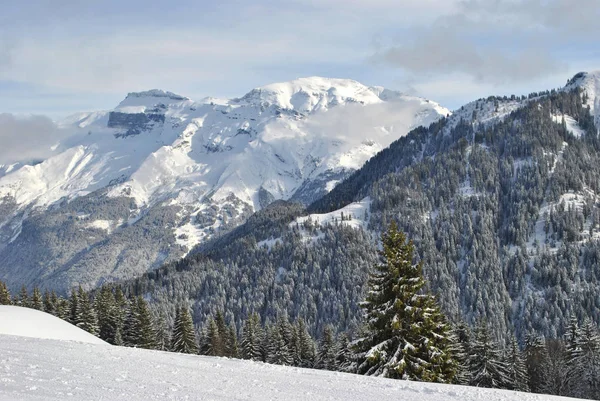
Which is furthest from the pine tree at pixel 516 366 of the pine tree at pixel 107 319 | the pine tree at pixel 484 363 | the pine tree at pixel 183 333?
the pine tree at pixel 107 319

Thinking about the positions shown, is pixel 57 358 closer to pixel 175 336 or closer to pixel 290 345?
pixel 175 336

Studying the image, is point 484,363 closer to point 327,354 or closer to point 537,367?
point 537,367

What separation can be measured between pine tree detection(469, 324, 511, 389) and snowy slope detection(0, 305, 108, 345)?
132ft

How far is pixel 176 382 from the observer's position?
21375 mm

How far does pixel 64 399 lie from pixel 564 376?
7423 centimetres

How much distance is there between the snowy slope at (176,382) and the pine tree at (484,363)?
42018 mm

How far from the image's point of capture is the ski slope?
62.3 ft

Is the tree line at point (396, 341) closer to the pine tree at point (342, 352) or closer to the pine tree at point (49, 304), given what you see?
the pine tree at point (342, 352)

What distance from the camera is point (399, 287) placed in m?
33.3

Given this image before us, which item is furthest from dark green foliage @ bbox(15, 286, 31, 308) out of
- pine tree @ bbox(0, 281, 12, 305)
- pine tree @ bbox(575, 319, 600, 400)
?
pine tree @ bbox(575, 319, 600, 400)

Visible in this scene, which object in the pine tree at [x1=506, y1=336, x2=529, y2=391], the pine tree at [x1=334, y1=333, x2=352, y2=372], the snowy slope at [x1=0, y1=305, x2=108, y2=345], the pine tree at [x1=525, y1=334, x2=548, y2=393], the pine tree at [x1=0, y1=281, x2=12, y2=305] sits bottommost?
the pine tree at [x1=525, y1=334, x2=548, y2=393]

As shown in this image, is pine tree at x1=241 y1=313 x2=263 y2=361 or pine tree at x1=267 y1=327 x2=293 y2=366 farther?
pine tree at x1=241 y1=313 x2=263 y2=361

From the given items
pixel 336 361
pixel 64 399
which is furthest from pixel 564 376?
pixel 64 399

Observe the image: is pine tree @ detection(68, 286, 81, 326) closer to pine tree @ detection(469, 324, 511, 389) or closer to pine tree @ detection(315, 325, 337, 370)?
pine tree @ detection(315, 325, 337, 370)
